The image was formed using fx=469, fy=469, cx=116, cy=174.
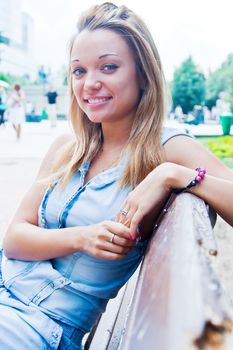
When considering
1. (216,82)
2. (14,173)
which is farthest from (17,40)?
(14,173)

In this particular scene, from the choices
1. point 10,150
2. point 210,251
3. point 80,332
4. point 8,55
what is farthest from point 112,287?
point 8,55

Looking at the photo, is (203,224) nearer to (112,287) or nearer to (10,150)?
(112,287)

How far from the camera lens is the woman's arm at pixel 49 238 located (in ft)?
4.15

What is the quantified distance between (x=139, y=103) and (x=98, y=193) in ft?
1.29

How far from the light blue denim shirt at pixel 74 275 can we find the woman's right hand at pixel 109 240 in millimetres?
126

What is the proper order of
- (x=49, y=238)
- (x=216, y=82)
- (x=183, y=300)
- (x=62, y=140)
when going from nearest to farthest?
1. (x=183, y=300)
2. (x=49, y=238)
3. (x=62, y=140)
4. (x=216, y=82)

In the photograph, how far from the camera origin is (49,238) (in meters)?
1.45

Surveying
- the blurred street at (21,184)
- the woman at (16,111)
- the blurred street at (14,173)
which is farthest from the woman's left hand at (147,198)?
the woman at (16,111)

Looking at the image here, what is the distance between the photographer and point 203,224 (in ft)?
2.54

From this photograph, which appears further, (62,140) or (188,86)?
(188,86)

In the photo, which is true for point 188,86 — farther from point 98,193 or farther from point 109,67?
point 98,193

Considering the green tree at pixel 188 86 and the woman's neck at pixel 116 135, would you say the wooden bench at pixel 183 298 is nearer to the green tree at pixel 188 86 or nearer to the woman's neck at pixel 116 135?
the woman's neck at pixel 116 135

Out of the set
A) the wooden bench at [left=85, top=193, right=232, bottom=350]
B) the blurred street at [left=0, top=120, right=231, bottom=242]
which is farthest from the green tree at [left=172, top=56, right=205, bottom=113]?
the wooden bench at [left=85, top=193, right=232, bottom=350]

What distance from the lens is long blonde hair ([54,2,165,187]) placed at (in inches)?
59.9
